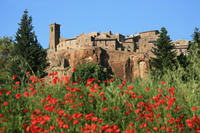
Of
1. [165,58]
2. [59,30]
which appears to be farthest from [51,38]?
[165,58]

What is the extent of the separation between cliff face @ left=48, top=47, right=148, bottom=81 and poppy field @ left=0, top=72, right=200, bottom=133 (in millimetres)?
45136

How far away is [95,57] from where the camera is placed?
52.0m

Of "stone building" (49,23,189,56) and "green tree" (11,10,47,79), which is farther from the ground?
"stone building" (49,23,189,56)

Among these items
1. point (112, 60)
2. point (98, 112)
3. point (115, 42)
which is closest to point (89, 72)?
point (98, 112)

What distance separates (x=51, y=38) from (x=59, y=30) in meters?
4.71

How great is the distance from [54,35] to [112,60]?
3875cm

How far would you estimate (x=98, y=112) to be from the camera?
232 inches

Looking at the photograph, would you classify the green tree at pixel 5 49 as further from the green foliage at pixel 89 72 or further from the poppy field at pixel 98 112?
the poppy field at pixel 98 112

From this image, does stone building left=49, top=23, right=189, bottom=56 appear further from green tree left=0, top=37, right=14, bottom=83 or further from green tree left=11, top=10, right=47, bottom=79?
green tree left=11, top=10, right=47, bottom=79

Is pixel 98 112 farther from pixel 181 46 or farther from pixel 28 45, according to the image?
pixel 181 46

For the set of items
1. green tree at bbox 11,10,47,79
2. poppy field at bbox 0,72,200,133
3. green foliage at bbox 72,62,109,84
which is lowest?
poppy field at bbox 0,72,200,133

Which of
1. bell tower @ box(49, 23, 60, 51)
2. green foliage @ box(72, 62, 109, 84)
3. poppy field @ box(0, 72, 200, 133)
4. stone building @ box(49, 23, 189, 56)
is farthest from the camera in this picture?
bell tower @ box(49, 23, 60, 51)

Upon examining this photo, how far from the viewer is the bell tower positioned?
85.7m

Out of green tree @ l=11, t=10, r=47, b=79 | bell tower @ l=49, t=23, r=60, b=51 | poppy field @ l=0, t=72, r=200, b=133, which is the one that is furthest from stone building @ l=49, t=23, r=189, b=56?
poppy field @ l=0, t=72, r=200, b=133
